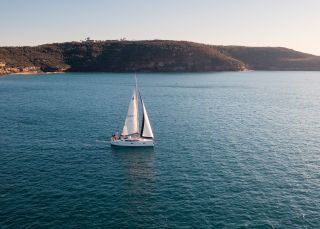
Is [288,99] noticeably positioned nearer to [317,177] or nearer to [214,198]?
[317,177]

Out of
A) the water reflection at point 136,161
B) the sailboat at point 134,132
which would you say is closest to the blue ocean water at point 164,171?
the water reflection at point 136,161

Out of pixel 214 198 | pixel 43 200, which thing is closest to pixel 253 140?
pixel 214 198

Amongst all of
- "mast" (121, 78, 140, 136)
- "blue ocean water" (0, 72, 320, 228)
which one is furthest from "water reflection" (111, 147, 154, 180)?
"mast" (121, 78, 140, 136)

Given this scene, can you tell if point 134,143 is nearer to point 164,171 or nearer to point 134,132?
point 134,132

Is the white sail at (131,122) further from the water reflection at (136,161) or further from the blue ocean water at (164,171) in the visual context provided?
the blue ocean water at (164,171)

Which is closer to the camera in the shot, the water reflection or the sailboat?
the water reflection

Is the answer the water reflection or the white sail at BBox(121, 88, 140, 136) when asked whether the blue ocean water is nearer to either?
the water reflection
